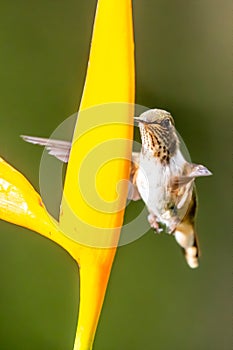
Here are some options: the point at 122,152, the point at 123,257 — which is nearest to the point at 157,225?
the point at 123,257

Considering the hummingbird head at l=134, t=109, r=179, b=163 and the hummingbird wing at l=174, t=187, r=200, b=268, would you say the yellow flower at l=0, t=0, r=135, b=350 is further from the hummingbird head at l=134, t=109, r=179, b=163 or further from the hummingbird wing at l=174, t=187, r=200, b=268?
the hummingbird wing at l=174, t=187, r=200, b=268

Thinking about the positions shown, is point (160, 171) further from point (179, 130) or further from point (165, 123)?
point (179, 130)

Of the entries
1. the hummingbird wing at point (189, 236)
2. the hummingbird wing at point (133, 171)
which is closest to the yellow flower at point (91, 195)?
the hummingbird wing at point (133, 171)

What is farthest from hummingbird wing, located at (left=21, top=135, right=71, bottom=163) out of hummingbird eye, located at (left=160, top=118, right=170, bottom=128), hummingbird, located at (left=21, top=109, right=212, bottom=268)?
hummingbird eye, located at (left=160, top=118, right=170, bottom=128)

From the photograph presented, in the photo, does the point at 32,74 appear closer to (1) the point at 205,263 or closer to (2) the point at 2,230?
(2) the point at 2,230

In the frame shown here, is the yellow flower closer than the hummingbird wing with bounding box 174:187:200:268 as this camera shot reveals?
Yes

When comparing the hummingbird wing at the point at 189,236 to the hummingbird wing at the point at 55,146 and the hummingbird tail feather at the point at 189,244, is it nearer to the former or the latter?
the hummingbird tail feather at the point at 189,244
